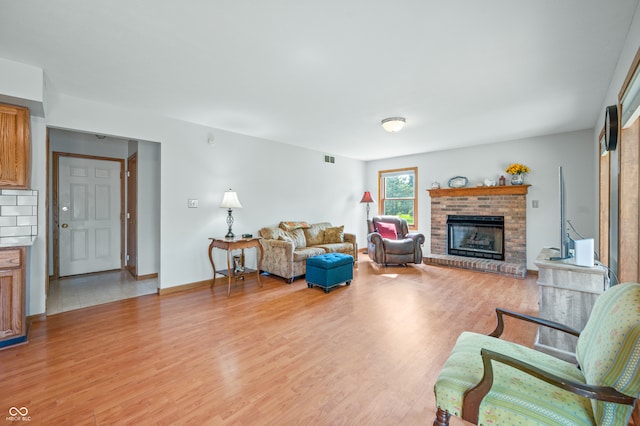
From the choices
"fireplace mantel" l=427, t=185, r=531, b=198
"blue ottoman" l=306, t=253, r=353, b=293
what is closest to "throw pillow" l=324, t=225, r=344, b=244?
"blue ottoman" l=306, t=253, r=353, b=293

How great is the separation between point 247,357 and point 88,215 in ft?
14.6

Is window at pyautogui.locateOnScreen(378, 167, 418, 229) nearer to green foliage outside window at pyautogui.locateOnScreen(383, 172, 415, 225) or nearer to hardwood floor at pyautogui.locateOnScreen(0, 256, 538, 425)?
green foliage outside window at pyautogui.locateOnScreen(383, 172, 415, 225)

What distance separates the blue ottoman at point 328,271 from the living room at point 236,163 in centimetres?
131

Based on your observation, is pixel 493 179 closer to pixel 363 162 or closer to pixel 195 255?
pixel 363 162

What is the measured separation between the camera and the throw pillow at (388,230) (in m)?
6.17

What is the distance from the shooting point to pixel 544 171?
16.4ft

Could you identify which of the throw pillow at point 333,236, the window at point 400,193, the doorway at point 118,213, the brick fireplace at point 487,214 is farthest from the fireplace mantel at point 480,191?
the doorway at point 118,213

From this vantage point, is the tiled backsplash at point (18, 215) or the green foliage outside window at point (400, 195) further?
the green foliage outside window at point (400, 195)

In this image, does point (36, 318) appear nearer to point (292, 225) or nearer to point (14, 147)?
point (14, 147)

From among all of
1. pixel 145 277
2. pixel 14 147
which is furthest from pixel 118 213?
pixel 14 147


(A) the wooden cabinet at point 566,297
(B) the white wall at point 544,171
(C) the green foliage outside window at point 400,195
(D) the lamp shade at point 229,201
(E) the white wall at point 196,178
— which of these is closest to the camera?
(A) the wooden cabinet at point 566,297

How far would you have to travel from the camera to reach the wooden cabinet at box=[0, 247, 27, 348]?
8.11ft

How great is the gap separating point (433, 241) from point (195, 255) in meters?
4.86

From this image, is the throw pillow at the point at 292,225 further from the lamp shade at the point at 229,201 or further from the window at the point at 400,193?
the window at the point at 400,193
